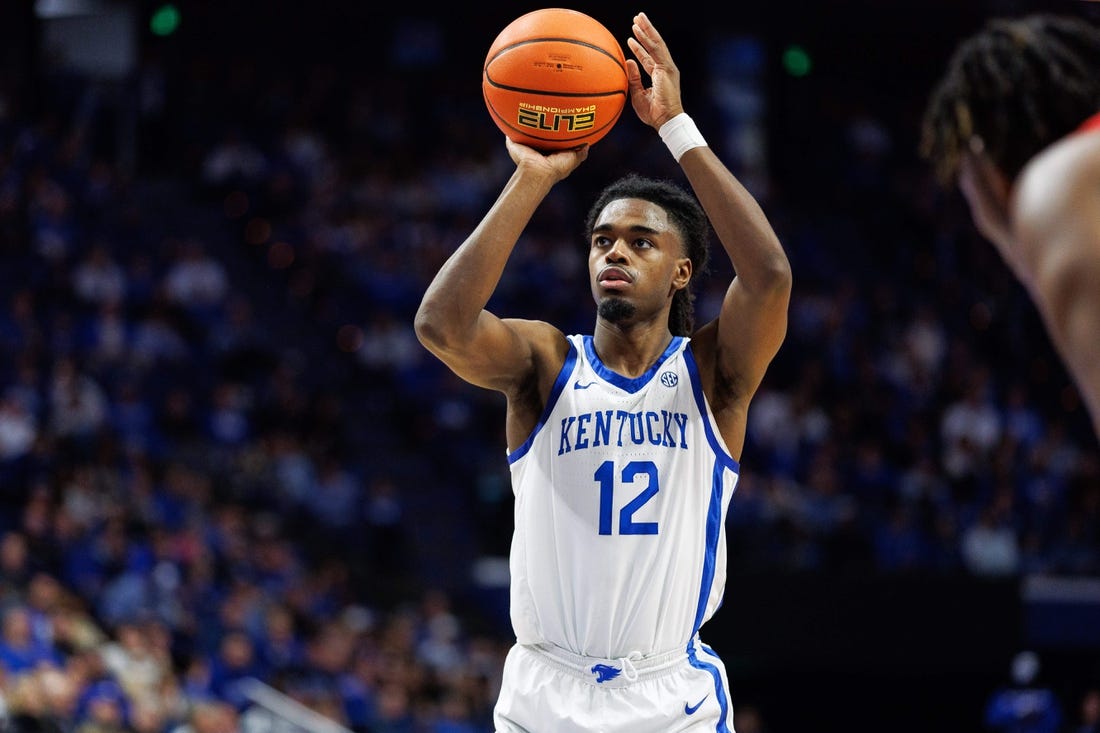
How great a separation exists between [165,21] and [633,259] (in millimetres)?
16716

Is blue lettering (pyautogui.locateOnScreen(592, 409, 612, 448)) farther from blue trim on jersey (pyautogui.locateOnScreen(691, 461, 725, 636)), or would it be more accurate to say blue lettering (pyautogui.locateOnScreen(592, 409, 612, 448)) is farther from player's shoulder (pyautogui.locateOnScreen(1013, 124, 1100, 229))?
player's shoulder (pyautogui.locateOnScreen(1013, 124, 1100, 229))

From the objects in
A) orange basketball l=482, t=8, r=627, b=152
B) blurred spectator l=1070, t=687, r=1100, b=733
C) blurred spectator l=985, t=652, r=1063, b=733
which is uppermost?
orange basketball l=482, t=8, r=627, b=152

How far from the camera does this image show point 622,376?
190 inches

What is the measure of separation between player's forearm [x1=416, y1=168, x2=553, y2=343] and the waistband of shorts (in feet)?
3.60

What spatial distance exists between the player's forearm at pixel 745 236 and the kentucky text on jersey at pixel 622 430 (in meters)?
0.53

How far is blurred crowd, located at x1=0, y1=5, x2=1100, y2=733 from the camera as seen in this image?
38.1ft

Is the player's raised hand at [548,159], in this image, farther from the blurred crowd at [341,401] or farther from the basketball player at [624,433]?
the blurred crowd at [341,401]

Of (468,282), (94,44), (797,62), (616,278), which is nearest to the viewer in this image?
(468,282)

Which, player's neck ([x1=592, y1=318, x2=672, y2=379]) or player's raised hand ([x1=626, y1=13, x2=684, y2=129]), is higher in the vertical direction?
player's raised hand ([x1=626, y1=13, x2=684, y2=129])

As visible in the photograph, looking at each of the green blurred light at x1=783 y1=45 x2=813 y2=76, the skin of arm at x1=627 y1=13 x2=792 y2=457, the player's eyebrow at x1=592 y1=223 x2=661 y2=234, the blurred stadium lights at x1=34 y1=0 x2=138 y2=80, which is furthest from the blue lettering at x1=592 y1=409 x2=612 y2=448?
the green blurred light at x1=783 y1=45 x2=813 y2=76

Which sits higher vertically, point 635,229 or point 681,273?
point 635,229

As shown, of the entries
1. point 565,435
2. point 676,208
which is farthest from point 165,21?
point 565,435

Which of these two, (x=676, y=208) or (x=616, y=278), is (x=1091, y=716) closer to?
(x=676, y=208)

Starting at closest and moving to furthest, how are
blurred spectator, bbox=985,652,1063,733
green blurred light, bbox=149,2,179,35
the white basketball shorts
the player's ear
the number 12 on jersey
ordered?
1. the white basketball shorts
2. the number 12 on jersey
3. the player's ear
4. blurred spectator, bbox=985,652,1063,733
5. green blurred light, bbox=149,2,179,35
